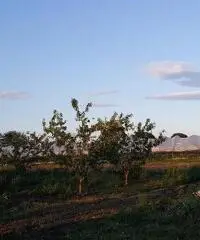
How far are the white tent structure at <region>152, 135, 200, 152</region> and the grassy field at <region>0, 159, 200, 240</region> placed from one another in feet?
97.4

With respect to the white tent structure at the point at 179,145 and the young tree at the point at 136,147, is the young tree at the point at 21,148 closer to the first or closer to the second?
the young tree at the point at 136,147

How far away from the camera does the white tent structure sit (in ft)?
175

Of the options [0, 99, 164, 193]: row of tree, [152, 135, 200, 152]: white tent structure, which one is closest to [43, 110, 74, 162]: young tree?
[0, 99, 164, 193]: row of tree

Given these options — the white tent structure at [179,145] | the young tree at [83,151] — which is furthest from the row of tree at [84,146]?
the white tent structure at [179,145]

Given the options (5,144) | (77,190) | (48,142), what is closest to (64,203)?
(77,190)

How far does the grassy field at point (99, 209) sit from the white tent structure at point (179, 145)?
29.7 metres

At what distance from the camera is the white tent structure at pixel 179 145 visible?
53.4 m

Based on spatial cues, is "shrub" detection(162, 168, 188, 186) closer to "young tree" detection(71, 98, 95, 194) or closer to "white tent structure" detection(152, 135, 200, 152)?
"young tree" detection(71, 98, 95, 194)

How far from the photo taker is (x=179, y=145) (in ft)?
178

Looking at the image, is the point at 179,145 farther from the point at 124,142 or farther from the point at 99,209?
the point at 99,209

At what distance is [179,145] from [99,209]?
131 feet

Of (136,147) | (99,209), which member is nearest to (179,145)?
(136,147)

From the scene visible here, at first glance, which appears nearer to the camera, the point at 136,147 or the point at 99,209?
the point at 99,209

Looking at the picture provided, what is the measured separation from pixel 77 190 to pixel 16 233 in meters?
8.99
